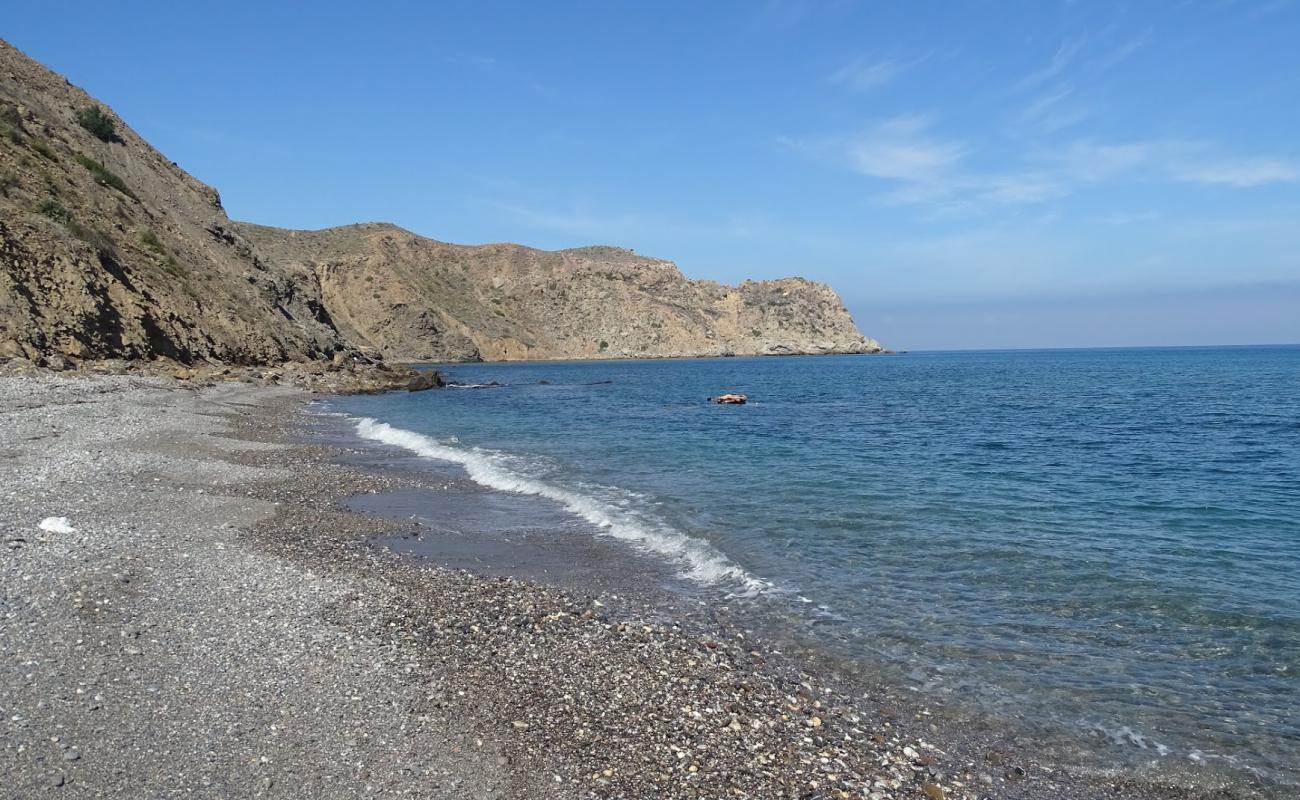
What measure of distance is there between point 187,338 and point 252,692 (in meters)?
43.9

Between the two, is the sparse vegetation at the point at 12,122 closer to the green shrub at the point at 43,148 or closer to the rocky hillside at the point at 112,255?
the rocky hillside at the point at 112,255

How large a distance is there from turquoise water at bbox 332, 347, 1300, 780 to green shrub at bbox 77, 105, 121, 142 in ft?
121

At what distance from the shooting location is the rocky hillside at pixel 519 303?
13425 centimetres

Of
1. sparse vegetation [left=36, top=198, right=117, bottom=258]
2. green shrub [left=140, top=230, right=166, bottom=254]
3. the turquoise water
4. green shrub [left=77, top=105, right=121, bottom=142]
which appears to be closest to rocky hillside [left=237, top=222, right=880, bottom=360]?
green shrub [left=77, top=105, right=121, bottom=142]

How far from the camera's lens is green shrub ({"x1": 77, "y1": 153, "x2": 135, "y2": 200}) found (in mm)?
47781

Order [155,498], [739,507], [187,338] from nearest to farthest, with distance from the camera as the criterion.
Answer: [155,498] → [739,507] → [187,338]

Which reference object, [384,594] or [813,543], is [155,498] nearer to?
[384,594]

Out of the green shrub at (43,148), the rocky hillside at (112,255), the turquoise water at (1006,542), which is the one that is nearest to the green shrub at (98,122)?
the rocky hillside at (112,255)

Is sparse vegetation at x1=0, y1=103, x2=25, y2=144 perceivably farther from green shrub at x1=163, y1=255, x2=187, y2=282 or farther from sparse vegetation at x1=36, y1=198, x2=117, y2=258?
green shrub at x1=163, y1=255, x2=187, y2=282

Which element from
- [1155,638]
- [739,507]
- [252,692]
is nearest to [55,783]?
[252,692]

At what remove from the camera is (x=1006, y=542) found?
14.6 meters

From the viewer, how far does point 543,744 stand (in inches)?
254

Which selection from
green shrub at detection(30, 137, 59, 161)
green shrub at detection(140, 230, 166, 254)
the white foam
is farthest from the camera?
green shrub at detection(140, 230, 166, 254)

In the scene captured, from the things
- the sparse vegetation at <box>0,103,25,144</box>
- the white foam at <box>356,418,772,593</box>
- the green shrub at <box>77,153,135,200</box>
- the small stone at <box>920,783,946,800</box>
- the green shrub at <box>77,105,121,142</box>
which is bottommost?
the white foam at <box>356,418,772,593</box>
